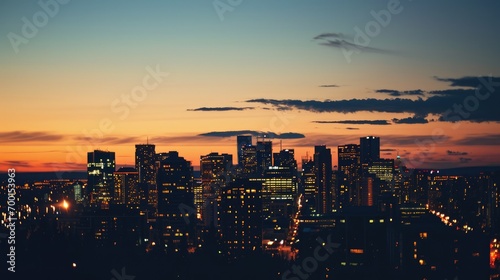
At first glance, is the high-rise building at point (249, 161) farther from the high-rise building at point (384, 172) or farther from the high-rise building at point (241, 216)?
the high-rise building at point (241, 216)

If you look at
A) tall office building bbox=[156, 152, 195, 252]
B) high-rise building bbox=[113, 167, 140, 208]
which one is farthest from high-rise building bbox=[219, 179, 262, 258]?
high-rise building bbox=[113, 167, 140, 208]

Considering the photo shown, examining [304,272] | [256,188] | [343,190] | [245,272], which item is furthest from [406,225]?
[343,190]

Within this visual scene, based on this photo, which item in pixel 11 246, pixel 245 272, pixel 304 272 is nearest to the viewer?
pixel 11 246

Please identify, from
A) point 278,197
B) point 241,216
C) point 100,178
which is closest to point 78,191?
point 100,178

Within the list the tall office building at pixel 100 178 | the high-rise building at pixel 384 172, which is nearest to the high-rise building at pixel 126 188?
the tall office building at pixel 100 178

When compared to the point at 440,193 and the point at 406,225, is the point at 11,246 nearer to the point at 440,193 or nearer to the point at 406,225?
the point at 406,225

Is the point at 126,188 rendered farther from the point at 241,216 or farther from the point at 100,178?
the point at 241,216
